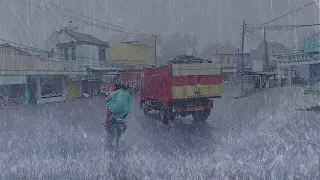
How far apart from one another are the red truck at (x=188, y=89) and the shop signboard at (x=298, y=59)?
97.7 ft

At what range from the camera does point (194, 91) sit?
13.7 metres

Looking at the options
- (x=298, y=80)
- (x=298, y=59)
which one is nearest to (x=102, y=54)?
(x=298, y=59)

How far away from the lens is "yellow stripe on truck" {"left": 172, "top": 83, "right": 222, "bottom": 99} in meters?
13.5

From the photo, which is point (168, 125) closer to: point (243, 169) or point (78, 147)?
point (78, 147)

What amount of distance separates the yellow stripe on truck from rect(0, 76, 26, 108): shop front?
20429mm

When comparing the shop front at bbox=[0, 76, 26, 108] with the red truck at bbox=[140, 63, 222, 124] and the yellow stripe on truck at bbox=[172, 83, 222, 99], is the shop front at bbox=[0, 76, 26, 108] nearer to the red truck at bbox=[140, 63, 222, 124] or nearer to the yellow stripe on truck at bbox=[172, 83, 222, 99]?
the red truck at bbox=[140, 63, 222, 124]

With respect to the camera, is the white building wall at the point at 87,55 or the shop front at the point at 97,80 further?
the white building wall at the point at 87,55

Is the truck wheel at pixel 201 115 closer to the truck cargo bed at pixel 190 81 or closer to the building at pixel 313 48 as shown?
the truck cargo bed at pixel 190 81

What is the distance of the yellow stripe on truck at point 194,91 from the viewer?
13492 millimetres

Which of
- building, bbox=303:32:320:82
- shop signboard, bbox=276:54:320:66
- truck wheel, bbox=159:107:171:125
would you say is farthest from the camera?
building, bbox=303:32:320:82

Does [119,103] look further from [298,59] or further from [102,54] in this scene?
[102,54]

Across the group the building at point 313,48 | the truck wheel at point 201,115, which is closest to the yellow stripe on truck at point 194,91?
the truck wheel at point 201,115

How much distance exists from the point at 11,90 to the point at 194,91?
22.7 m

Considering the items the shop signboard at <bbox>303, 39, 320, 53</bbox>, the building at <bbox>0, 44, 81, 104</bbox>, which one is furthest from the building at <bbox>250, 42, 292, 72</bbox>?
the building at <bbox>0, 44, 81, 104</bbox>
